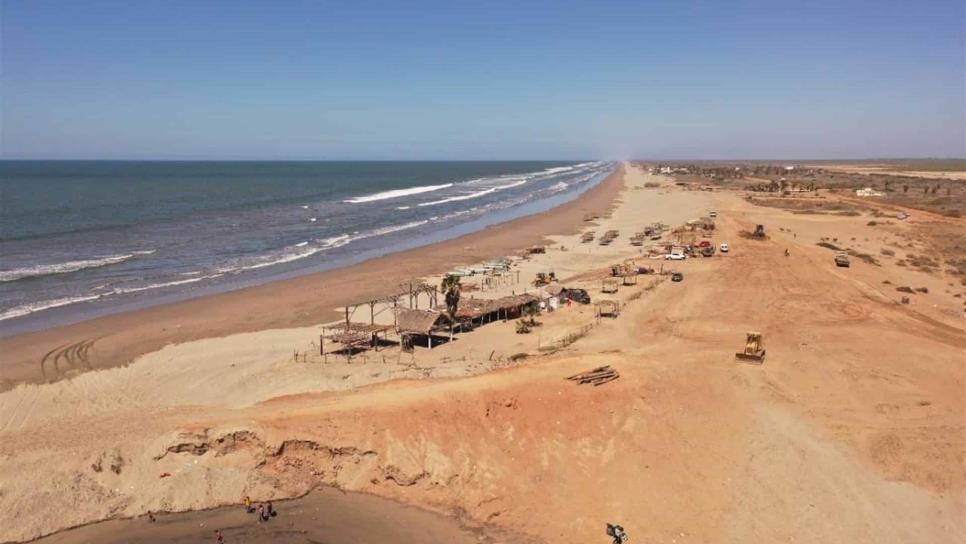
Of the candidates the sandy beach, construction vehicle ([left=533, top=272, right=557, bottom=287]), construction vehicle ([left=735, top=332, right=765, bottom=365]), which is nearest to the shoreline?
the sandy beach

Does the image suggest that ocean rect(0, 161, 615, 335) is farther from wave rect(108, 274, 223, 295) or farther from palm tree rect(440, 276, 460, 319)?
palm tree rect(440, 276, 460, 319)

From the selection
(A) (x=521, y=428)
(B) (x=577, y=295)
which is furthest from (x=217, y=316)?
(A) (x=521, y=428)

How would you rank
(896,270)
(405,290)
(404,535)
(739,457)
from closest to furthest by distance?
(404,535) → (739,457) → (405,290) → (896,270)

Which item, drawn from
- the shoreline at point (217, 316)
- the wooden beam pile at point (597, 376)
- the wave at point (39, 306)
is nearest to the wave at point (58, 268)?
the wave at point (39, 306)

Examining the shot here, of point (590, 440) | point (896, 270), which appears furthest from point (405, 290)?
point (896, 270)

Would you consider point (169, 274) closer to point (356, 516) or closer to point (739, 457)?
point (356, 516)

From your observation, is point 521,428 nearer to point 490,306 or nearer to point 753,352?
point 753,352

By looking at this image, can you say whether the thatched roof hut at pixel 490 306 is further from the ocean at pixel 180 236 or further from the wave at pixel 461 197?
the wave at pixel 461 197
